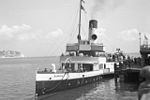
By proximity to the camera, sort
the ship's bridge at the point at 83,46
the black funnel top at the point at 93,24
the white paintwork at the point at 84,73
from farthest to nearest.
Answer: the black funnel top at the point at 93,24, the ship's bridge at the point at 83,46, the white paintwork at the point at 84,73

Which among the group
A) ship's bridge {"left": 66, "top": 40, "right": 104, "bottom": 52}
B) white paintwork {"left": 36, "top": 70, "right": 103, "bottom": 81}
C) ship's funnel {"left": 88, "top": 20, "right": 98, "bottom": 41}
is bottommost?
white paintwork {"left": 36, "top": 70, "right": 103, "bottom": 81}

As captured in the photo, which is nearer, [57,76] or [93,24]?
[57,76]

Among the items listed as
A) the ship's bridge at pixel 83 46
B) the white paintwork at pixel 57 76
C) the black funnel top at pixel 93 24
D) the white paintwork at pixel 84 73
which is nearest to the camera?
the white paintwork at pixel 57 76

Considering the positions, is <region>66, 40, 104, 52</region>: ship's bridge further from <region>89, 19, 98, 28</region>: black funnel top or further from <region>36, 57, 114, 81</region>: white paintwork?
<region>89, 19, 98, 28</region>: black funnel top

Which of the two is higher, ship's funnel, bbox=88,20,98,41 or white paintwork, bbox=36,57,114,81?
ship's funnel, bbox=88,20,98,41

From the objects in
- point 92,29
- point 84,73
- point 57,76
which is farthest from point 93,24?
point 57,76

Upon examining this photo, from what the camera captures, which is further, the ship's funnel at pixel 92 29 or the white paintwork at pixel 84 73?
the ship's funnel at pixel 92 29

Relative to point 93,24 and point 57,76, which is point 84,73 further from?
point 93,24

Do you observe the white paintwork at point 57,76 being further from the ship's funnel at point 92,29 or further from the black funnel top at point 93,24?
the black funnel top at point 93,24

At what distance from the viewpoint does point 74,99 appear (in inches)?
839

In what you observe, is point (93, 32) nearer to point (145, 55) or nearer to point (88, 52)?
point (88, 52)

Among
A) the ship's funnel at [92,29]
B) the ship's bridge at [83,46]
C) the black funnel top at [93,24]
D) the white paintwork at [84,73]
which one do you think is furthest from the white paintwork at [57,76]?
the black funnel top at [93,24]

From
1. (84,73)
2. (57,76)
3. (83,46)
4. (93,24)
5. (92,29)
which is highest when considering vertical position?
(93,24)

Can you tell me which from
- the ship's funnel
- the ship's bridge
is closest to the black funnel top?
the ship's funnel
